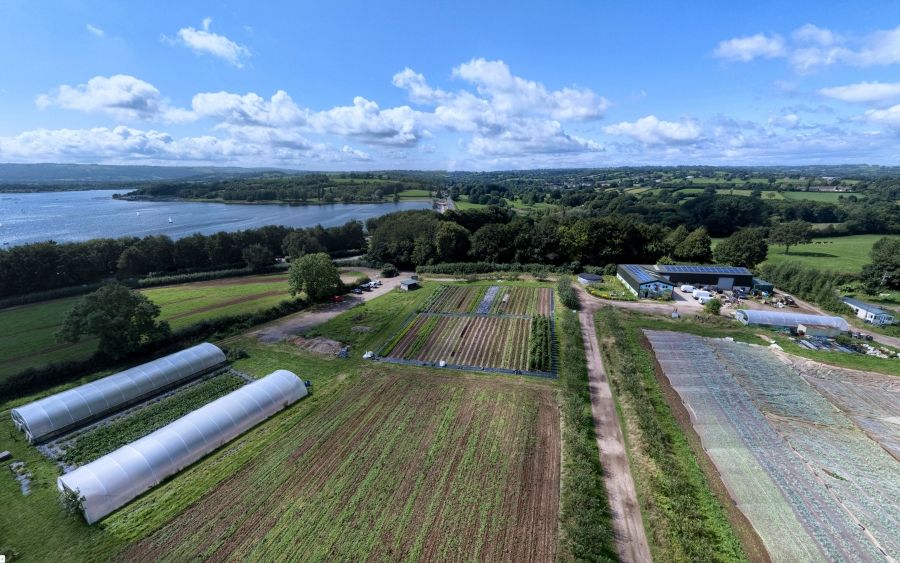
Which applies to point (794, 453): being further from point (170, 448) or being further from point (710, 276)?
point (710, 276)

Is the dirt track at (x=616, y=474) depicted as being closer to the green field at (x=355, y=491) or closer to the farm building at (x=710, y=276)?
the green field at (x=355, y=491)

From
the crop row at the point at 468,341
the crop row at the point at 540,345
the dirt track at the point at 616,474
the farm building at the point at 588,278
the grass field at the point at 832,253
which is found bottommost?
the dirt track at the point at 616,474

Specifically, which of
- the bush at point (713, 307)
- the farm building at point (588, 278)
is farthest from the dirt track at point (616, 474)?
the farm building at point (588, 278)

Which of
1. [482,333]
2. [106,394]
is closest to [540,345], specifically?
[482,333]

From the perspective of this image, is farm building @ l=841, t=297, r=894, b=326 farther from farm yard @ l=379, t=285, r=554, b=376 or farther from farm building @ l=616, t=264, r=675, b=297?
farm yard @ l=379, t=285, r=554, b=376

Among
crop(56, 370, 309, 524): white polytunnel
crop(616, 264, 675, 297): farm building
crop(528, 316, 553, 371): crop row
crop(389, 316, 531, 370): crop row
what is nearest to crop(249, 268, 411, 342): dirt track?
crop(389, 316, 531, 370): crop row

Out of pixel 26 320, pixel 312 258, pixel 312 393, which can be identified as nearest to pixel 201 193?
pixel 26 320
